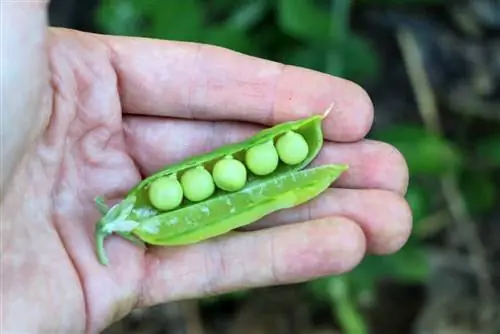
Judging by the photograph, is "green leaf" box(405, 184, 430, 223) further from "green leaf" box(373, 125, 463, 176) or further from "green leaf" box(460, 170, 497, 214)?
"green leaf" box(460, 170, 497, 214)

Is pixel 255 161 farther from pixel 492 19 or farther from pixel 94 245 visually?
pixel 492 19

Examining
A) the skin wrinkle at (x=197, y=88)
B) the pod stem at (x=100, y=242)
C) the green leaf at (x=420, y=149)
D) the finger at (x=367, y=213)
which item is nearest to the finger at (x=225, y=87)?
the skin wrinkle at (x=197, y=88)

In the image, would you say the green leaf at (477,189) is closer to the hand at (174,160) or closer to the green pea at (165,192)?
the hand at (174,160)

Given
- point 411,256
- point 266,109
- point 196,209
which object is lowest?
point 411,256

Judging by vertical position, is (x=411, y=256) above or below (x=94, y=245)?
below

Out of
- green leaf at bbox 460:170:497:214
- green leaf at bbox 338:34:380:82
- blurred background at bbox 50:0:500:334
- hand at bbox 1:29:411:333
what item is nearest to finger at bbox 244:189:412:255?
hand at bbox 1:29:411:333

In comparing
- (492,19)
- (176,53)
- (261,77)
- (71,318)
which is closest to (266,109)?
(261,77)

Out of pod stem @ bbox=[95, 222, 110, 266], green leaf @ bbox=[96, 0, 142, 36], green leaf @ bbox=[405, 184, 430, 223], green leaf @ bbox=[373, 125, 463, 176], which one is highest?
green leaf @ bbox=[96, 0, 142, 36]
